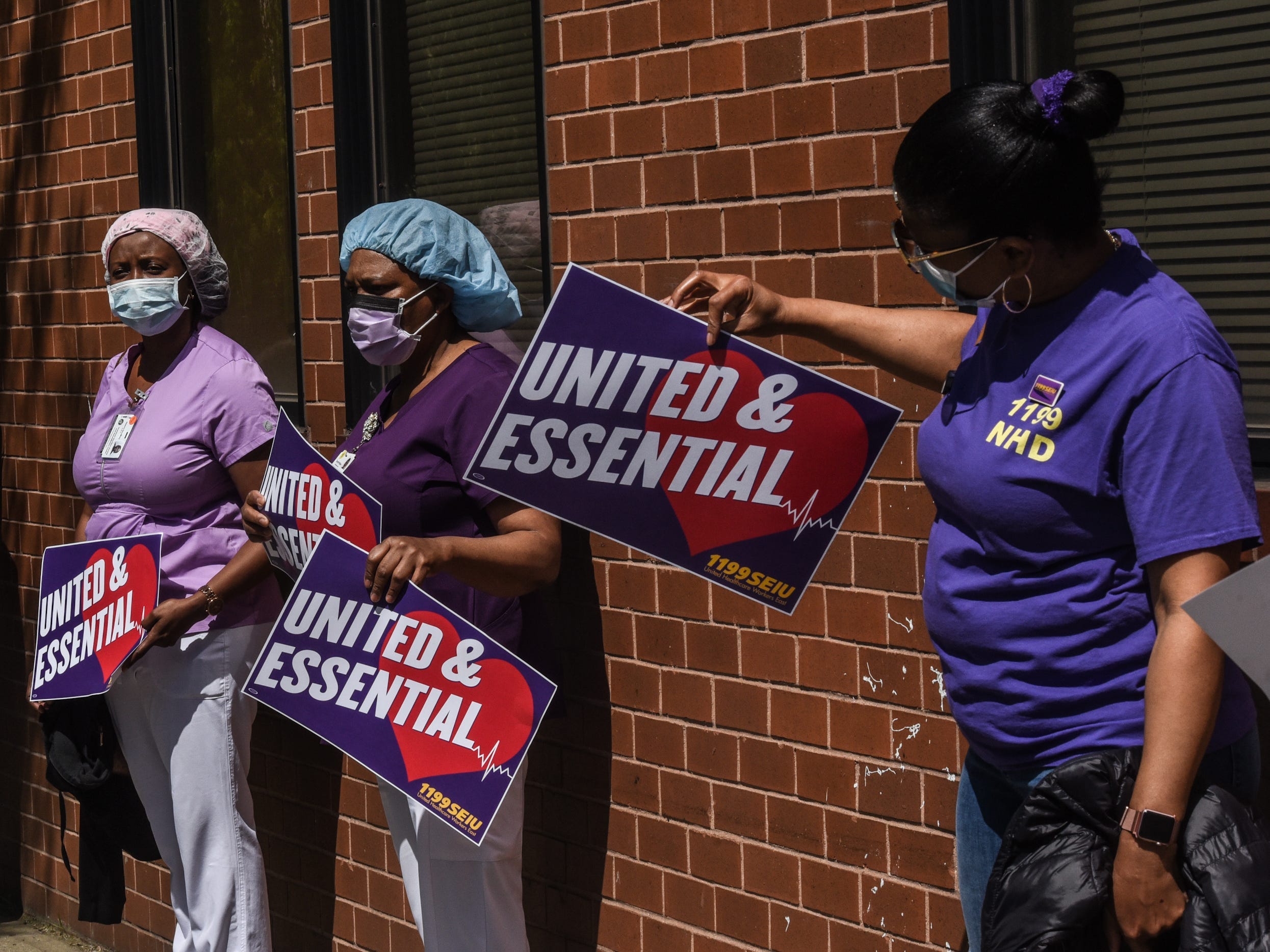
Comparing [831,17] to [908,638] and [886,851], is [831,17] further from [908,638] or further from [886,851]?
[886,851]

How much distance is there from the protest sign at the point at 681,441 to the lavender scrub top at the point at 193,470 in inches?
59.3

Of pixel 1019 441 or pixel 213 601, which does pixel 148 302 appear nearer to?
pixel 213 601

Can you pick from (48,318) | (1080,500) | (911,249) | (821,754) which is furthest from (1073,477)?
(48,318)

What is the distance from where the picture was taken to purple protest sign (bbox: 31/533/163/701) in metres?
3.89

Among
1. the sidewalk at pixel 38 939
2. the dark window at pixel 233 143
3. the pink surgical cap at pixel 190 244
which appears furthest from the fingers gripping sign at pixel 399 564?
the sidewalk at pixel 38 939

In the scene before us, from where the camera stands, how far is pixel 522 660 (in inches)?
118

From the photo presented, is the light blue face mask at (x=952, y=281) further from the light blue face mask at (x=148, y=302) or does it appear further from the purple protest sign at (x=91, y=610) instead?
the light blue face mask at (x=148, y=302)

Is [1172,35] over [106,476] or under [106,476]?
over

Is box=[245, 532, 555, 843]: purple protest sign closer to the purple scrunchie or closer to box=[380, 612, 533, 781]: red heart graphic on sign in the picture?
box=[380, 612, 533, 781]: red heart graphic on sign

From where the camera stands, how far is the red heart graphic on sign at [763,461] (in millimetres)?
2570

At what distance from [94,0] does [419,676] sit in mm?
3642

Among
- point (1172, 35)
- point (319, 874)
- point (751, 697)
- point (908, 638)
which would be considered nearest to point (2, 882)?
point (319, 874)

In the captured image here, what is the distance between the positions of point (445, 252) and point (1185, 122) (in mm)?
1496

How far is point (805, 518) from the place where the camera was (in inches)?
104
